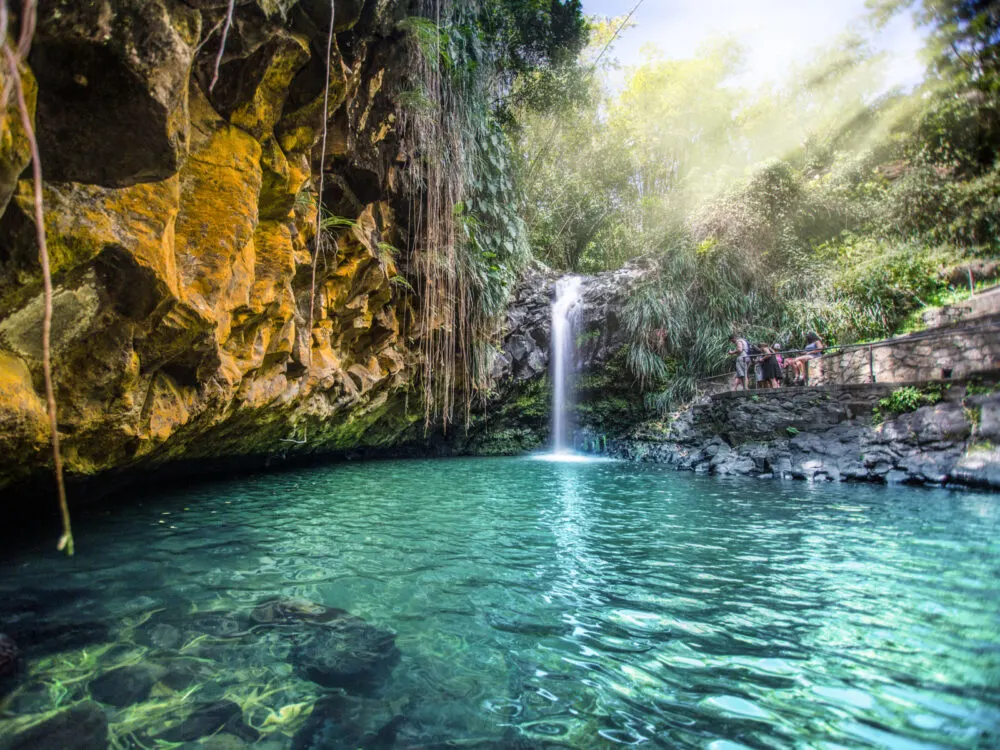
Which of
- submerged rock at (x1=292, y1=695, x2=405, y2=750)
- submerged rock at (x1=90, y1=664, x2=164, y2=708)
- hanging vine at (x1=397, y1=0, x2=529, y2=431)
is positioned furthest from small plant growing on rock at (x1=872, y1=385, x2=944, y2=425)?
submerged rock at (x1=90, y1=664, x2=164, y2=708)

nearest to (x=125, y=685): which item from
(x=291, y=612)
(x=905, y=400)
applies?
(x=291, y=612)

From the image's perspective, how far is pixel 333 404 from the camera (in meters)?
8.59

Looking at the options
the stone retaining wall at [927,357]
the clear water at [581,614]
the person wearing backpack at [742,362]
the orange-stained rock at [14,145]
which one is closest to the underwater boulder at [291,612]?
the clear water at [581,614]

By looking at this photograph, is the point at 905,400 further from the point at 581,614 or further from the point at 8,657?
the point at 8,657

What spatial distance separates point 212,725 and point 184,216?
148 inches

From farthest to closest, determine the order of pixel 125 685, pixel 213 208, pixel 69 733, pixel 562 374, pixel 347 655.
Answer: pixel 562 374 → pixel 213 208 → pixel 347 655 → pixel 125 685 → pixel 69 733

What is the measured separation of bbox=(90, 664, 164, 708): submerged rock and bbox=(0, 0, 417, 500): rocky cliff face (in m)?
Answer: 1.81

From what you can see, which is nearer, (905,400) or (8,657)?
(8,657)

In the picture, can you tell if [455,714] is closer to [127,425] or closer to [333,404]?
[127,425]

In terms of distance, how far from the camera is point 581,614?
9.06 feet

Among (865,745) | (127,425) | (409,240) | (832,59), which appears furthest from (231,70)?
(832,59)

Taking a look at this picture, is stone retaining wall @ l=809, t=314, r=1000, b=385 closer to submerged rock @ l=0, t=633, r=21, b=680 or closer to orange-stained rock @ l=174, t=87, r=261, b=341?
orange-stained rock @ l=174, t=87, r=261, b=341

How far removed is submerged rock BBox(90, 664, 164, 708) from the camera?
1.91 m

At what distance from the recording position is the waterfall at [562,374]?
48.0 ft
